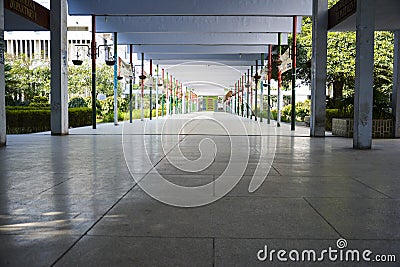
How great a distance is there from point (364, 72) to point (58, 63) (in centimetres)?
966

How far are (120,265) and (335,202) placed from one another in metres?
2.60

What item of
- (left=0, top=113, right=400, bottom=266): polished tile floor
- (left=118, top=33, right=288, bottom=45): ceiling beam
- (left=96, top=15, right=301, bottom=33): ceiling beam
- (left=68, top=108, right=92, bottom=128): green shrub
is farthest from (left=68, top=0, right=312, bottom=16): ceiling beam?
(left=0, top=113, right=400, bottom=266): polished tile floor

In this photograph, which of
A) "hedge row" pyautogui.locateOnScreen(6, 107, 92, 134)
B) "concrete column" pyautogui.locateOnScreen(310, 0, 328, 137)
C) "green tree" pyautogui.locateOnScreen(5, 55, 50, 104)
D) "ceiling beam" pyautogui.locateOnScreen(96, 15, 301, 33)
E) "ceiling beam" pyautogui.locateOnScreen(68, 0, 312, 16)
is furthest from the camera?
"green tree" pyautogui.locateOnScreen(5, 55, 50, 104)

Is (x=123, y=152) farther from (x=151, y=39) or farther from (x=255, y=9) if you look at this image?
(x=151, y=39)

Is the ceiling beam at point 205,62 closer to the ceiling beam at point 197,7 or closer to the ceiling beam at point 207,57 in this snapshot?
the ceiling beam at point 207,57

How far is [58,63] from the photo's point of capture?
14727 mm

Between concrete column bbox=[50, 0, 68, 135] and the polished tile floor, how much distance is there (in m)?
7.33

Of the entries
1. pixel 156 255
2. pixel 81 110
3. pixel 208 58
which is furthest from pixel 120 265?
pixel 208 58

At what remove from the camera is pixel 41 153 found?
9.00 meters

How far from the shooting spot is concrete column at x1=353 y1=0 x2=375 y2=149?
10352mm

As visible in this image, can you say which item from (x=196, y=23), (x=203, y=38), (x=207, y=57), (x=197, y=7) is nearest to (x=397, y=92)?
(x=197, y=7)

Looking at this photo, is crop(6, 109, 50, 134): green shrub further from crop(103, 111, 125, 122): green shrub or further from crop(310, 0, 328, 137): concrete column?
crop(103, 111, 125, 122): green shrub

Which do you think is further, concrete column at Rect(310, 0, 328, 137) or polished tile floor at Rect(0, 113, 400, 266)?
concrete column at Rect(310, 0, 328, 137)

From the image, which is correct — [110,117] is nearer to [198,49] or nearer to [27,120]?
[198,49]
